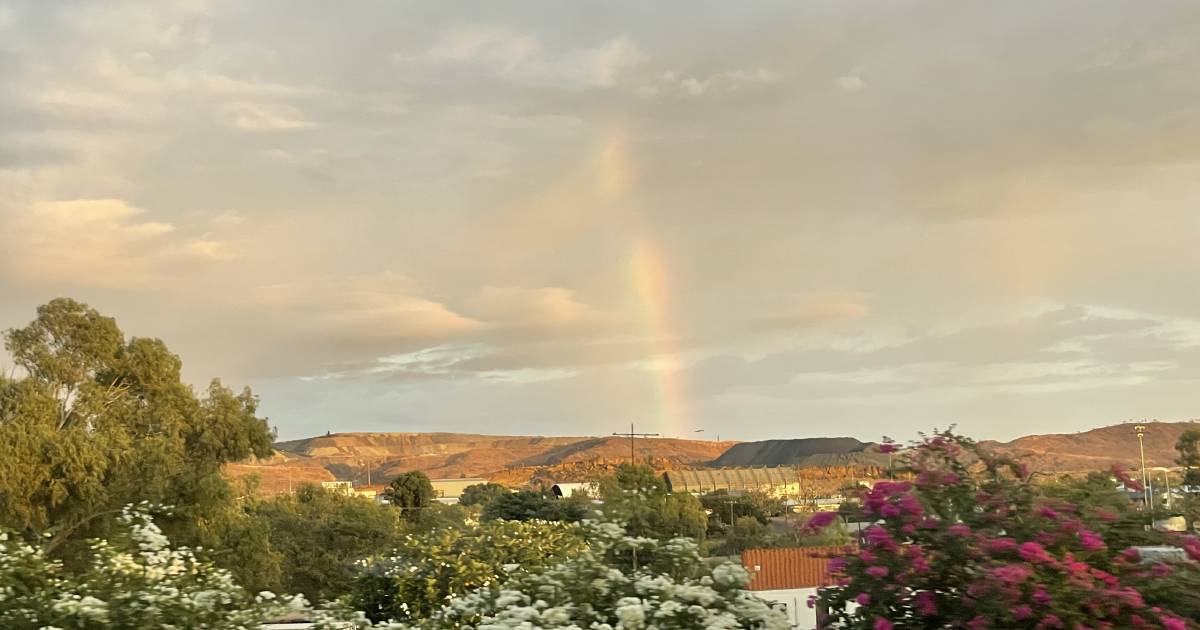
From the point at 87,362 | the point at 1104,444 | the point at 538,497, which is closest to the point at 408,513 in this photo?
the point at 538,497

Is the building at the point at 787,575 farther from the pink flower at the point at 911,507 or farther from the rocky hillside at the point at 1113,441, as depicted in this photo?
the rocky hillside at the point at 1113,441

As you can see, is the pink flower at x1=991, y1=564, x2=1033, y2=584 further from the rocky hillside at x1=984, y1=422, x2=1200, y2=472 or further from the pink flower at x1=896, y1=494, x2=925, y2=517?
the rocky hillside at x1=984, y1=422, x2=1200, y2=472

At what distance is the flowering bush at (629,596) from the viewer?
5.16 meters

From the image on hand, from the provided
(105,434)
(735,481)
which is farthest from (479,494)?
(105,434)

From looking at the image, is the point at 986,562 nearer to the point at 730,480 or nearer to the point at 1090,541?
the point at 1090,541

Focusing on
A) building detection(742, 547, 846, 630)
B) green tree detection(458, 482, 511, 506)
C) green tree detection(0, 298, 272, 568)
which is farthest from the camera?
green tree detection(458, 482, 511, 506)

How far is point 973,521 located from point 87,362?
2706cm

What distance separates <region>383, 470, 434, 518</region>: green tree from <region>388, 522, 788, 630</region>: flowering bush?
54510 millimetres

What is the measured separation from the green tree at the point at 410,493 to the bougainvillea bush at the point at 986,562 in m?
55.9

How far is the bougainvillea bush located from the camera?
4434 mm

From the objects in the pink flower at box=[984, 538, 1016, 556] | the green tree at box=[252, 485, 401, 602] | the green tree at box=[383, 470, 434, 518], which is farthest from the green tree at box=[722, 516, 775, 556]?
the pink flower at box=[984, 538, 1016, 556]

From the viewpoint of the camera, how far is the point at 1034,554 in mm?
4504

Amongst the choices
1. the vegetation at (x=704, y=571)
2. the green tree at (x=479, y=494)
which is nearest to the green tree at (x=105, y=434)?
the vegetation at (x=704, y=571)

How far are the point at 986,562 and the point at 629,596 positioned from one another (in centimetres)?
174
